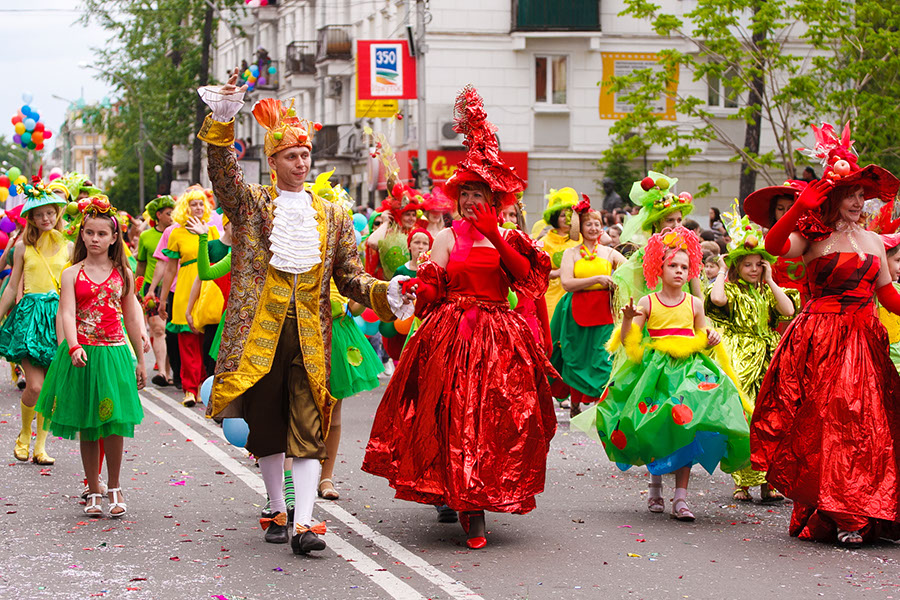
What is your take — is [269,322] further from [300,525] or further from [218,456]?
[218,456]

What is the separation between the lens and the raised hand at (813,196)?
7043 millimetres

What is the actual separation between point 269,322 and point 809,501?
293cm

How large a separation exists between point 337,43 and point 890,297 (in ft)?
125

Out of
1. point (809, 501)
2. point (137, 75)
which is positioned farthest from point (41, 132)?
point (137, 75)

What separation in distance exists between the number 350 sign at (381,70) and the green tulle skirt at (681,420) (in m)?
20.9

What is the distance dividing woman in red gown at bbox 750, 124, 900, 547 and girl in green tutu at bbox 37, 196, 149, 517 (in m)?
3.60

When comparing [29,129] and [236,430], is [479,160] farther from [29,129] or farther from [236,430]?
[29,129]

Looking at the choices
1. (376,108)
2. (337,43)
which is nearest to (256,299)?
(376,108)

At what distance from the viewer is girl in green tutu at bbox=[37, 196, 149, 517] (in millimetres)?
7848

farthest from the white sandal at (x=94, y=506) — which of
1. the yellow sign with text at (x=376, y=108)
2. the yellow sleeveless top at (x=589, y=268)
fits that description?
the yellow sign with text at (x=376, y=108)

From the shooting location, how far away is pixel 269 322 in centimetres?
676

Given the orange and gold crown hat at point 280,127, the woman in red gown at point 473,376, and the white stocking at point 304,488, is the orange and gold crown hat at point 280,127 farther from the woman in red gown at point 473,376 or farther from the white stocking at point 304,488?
the white stocking at point 304,488

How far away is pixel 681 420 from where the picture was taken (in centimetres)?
775

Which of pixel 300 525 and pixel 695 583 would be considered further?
pixel 300 525
